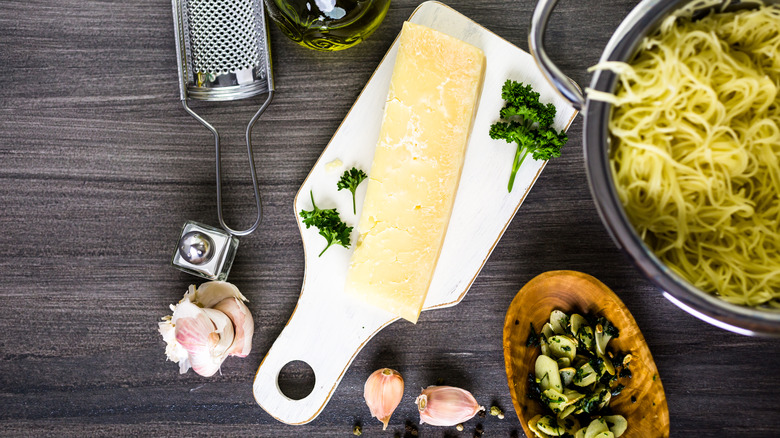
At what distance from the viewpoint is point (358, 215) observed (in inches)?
60.7

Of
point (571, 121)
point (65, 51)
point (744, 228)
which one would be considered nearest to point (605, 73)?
point (744, 228)

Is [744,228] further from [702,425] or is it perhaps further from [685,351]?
[702,425]

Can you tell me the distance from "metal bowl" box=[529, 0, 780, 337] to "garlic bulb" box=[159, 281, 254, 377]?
1.09 meters

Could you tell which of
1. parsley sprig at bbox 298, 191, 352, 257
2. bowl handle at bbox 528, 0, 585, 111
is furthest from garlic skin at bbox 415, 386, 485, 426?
bowl handle at bbox 528, 0, 585, 111

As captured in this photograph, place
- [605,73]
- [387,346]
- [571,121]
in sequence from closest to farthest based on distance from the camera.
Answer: [605,73]
[571,121]
[387,346]

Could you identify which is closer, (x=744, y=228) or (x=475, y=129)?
(x=744, y=228)

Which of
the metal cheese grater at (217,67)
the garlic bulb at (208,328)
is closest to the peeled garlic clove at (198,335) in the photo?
the garlic bulb at (208,328)

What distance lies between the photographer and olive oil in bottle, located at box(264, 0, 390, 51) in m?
1.38

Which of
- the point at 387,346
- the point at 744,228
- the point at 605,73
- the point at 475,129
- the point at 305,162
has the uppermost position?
the point at 605,73

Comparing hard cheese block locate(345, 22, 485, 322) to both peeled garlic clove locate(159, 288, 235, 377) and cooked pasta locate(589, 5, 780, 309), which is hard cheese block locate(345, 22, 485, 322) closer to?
peeled garlic clove locate(159, 288, 235, 377)

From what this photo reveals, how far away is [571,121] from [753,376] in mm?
1042

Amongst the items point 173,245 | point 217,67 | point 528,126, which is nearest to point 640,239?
point 528,126

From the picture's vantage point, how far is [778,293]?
1.00 m

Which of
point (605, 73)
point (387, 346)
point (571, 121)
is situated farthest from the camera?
point (387, 346)
